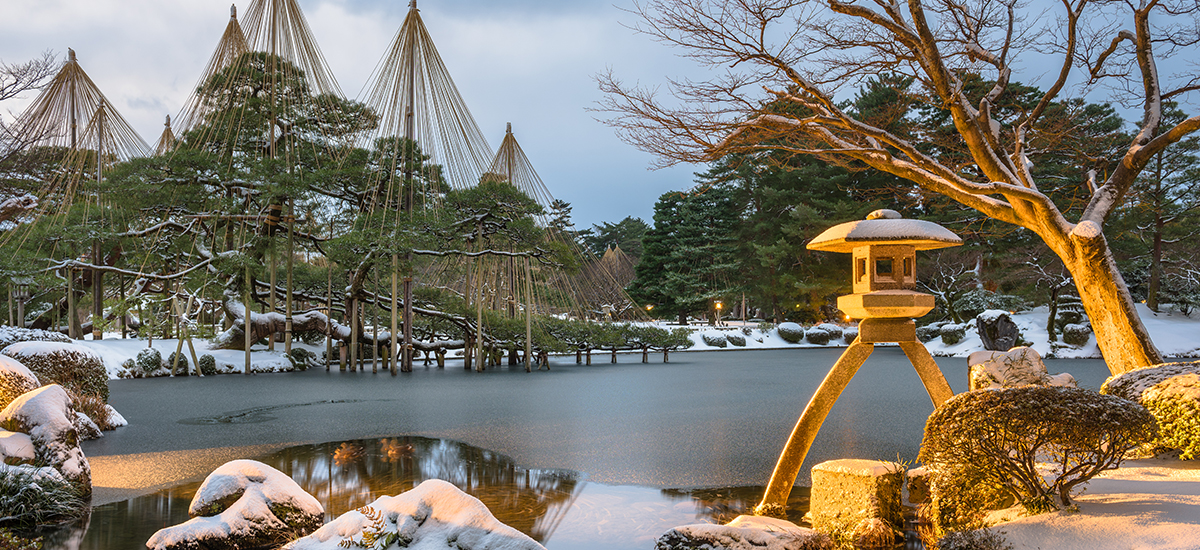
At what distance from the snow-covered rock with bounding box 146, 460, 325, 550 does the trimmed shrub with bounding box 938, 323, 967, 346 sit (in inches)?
768

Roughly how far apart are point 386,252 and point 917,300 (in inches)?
388

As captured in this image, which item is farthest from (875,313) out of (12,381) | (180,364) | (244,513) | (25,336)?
(180,364)

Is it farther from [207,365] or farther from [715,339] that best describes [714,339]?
[207,365]

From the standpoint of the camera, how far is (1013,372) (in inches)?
187

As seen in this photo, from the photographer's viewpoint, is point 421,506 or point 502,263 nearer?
point 421,506

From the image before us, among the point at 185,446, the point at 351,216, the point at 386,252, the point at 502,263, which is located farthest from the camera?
the point at 502,263

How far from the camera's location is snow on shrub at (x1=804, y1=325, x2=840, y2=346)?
2302 centimetres

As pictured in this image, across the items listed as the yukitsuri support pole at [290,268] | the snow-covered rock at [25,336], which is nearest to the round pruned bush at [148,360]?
the snow-covered rock at [25,336]

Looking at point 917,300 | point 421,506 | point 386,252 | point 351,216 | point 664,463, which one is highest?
point 351,216

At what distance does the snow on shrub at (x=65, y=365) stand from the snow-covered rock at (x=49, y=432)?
291cm

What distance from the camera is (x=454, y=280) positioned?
20.2m

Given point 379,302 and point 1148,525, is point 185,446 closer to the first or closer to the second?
point 1148,525

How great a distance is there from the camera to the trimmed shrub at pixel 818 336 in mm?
23016

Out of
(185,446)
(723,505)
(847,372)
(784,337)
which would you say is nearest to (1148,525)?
(847,372)
